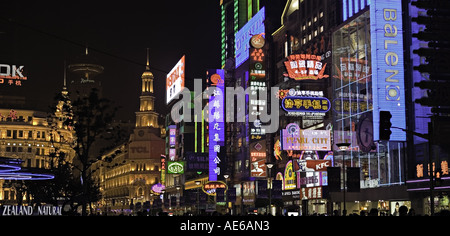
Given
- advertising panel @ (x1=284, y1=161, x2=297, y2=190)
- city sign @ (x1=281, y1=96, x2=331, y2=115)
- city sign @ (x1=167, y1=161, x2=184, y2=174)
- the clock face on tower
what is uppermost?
city sign @ (x1=281, y1=96, x2=331, y2=115)

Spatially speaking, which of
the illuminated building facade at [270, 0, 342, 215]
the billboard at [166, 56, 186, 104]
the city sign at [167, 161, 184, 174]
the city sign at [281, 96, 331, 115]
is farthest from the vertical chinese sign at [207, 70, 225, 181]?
the city sign at [281, 96, 331, 115]

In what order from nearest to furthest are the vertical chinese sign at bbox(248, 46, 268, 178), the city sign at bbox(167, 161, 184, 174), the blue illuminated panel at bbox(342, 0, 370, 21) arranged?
the blue illuminated panel at bbox(342, 0, 370, 21)
the vertical chinese sign at bbox(248, 46, 268, 178)
the city sign at bbox(167, 161, 184, 174)

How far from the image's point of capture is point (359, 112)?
61188 mm

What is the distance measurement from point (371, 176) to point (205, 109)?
76.1 m

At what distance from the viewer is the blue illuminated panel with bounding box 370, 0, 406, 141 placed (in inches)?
2167

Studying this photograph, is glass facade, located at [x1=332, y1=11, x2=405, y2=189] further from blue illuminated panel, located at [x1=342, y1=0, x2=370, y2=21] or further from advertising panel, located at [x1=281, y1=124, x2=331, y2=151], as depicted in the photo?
blue illuminated panel, located at [x1=342, y1=0, x2=370, y2=21]

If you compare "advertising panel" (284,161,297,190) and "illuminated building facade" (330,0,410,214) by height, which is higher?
"illuminated building facade" (330,0,410,214)

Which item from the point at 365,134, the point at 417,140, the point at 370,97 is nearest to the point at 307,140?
the point at 365,134

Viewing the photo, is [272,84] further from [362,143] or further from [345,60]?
[362,143]

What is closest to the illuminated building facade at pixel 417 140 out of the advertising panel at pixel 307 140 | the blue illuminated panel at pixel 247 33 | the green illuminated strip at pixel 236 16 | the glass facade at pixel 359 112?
the glass facade at pixel 359 112

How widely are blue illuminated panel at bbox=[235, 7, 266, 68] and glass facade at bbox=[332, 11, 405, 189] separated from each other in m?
33.3

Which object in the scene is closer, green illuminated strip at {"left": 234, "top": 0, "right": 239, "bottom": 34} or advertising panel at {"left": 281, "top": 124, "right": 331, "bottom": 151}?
advertising panel at {"left": 281, "top": 124, "right": 331, "bottom": 151}
